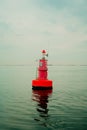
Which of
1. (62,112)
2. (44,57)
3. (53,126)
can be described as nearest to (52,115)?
(62,112)

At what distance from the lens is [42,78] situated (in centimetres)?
3856

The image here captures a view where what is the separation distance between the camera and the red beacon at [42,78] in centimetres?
3706

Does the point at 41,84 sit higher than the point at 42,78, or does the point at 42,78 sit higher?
the point at 42,78

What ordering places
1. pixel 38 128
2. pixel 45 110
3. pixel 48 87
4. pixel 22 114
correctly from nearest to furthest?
pixel 38 128, pixel 22 114, pixel 45 110, pixel 48 87

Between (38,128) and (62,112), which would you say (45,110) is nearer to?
(62,112)

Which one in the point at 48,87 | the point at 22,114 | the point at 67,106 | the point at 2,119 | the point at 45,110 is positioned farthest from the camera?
the point at 48,87

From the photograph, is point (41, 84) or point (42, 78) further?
point (42, 78)

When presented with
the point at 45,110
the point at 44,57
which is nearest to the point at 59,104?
the point at 45,110

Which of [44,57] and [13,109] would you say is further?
[44,57]

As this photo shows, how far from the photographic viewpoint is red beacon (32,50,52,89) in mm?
37062

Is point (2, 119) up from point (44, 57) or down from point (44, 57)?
down

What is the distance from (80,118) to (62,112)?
270cm

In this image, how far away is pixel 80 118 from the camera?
19.8 metres

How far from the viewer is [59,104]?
2644 centimetres
